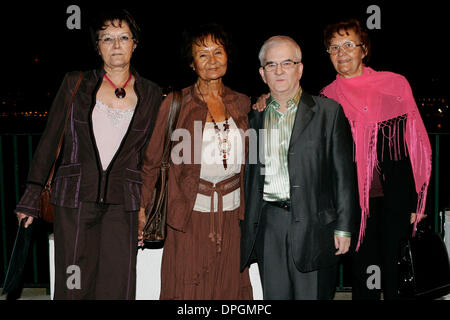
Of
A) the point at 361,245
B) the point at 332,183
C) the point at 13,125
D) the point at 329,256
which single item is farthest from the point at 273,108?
the point at 13,125

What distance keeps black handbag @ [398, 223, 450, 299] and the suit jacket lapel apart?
1061 mm

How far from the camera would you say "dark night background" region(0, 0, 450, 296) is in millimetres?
7594

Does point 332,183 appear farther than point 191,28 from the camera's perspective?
No

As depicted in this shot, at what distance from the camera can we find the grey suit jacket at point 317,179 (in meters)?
2.52

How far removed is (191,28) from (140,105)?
1.87 ft

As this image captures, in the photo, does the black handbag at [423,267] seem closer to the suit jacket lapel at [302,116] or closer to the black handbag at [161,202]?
the suit jacket lapel at [302,116]

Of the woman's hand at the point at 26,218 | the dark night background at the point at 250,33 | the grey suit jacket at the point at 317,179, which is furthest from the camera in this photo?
the dark night background at the point at 250,33

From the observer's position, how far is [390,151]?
2902 millimetres

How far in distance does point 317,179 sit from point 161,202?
94 cm

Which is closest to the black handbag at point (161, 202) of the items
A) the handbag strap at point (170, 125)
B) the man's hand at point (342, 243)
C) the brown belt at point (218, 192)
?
the handbag strap at point (170, 125)

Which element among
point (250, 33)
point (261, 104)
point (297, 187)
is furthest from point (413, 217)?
point (250, 33)

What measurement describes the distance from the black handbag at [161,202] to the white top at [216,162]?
0.20 m

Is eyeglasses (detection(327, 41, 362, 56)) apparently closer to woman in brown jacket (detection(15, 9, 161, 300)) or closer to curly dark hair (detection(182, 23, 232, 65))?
curly dark hair (detection(182, 23, 232, 65))
